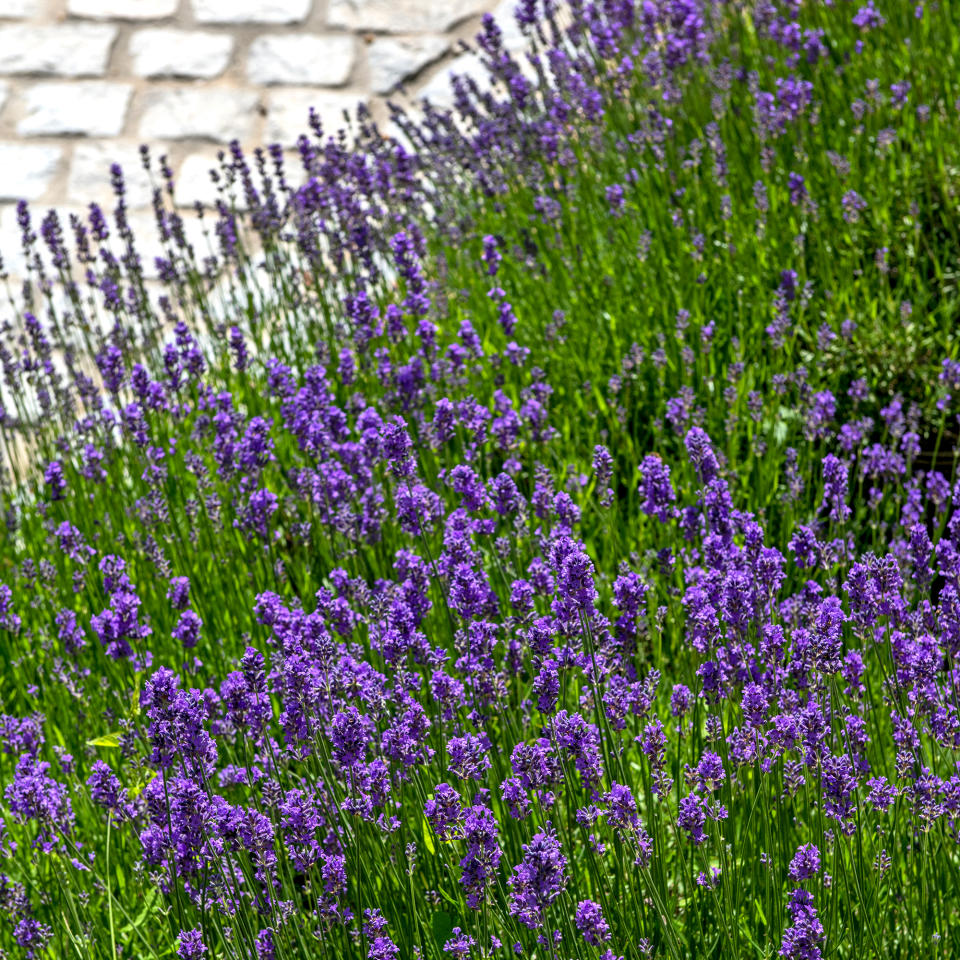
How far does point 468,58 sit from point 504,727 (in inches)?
234

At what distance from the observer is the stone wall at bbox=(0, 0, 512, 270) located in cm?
706

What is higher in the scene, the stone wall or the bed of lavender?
the stone wall

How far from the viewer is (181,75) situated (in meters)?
7.61

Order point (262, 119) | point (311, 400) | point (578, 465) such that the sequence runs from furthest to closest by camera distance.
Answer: point (262, 119), point (578, 465), point (311, 400)

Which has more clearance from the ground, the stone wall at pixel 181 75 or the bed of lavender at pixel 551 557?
the stone wall at pixel 181 75

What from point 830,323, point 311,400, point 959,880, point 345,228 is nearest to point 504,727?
point 959,880

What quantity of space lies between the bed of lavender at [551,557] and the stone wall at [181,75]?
1.33 meters

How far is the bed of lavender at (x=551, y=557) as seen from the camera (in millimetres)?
2021

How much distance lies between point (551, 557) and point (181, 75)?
649 cm

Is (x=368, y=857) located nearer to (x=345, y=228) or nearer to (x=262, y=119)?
(x=345, y=228)

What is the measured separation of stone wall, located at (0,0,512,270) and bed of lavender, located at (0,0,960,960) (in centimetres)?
133

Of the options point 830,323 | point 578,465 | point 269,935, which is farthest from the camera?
point 830,323

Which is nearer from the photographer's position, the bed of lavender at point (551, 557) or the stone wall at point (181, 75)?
the bed of lavender at point (551, 557)

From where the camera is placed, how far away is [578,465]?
3.70 metres
